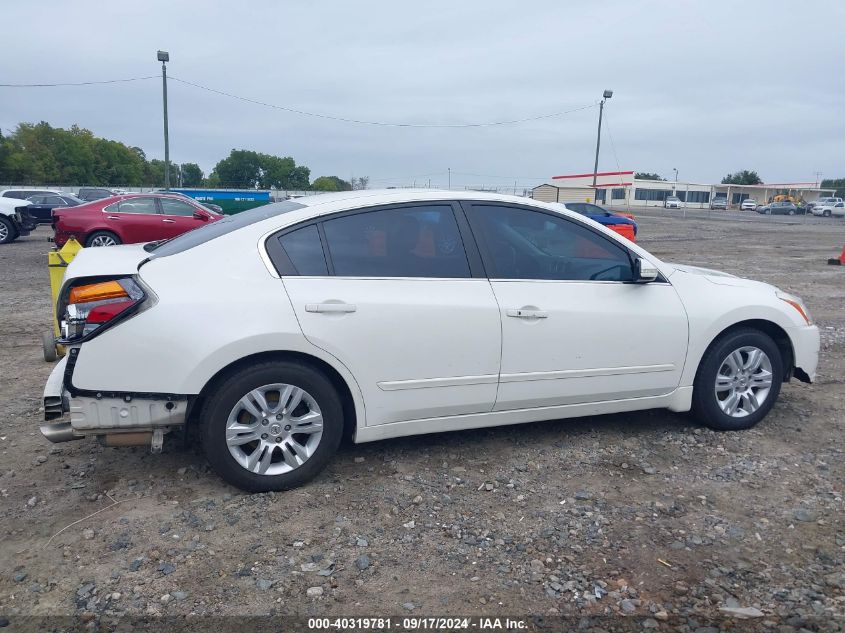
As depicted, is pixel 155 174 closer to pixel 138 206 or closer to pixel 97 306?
pixel 138 206

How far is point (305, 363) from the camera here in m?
3.60

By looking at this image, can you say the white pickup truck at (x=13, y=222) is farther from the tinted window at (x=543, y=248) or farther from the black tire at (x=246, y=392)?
the tinted window at (x=543, y=248)

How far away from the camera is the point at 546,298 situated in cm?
402

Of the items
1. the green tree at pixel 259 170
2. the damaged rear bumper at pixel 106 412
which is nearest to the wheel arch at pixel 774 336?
the damaged rear bumper at pixel 106 412

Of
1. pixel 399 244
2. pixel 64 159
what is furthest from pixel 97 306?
pixel 64 159

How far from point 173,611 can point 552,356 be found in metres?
2.42

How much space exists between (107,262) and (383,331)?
1.59 metres

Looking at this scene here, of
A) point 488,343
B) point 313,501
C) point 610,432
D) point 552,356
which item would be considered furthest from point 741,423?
point 313,501

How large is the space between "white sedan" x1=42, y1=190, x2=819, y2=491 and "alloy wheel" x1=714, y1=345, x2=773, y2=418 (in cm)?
1

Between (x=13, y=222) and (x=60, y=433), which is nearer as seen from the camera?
(x=60, y=433)

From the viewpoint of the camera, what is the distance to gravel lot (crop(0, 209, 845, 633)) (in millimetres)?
2789

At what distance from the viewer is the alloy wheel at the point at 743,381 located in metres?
4.54

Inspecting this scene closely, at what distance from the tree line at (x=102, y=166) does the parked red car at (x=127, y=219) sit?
4336 centimetres

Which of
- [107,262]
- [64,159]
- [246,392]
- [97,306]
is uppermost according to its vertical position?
[64,159]
